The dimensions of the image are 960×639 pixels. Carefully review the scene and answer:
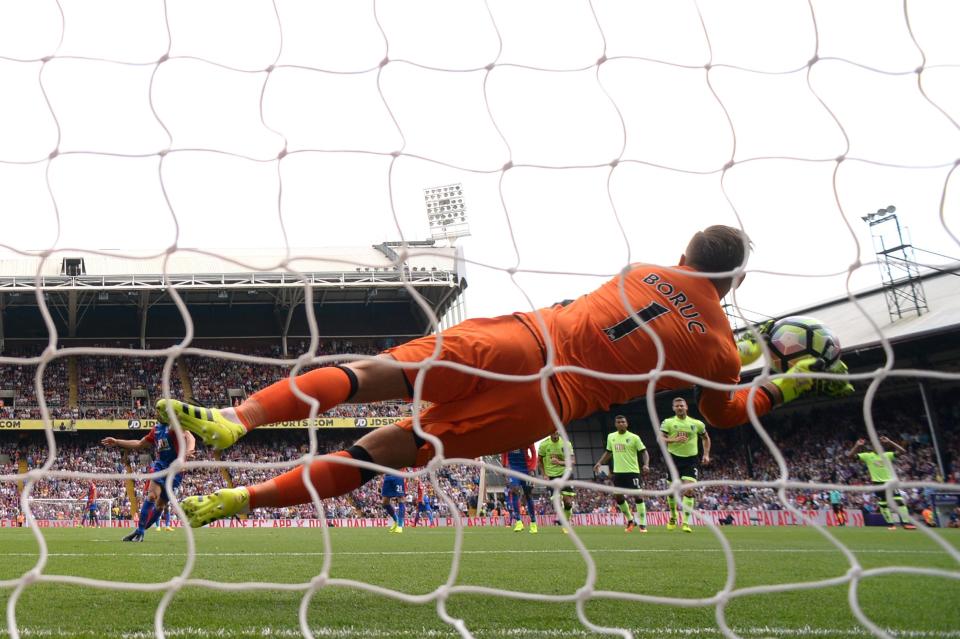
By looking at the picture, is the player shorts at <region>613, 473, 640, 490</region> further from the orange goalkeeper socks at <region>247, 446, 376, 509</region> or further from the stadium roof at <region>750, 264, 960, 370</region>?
the stadium roof at <region>750, 264, 960, 370</region>

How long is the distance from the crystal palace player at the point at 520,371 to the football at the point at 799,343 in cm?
19

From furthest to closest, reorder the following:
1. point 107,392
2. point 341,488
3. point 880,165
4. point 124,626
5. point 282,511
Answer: point 107,392 → point 282,511 → point 341,488 → point 880,165 → point 124,626

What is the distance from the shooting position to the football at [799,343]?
3836mm

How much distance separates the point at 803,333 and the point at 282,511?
75.5 feet

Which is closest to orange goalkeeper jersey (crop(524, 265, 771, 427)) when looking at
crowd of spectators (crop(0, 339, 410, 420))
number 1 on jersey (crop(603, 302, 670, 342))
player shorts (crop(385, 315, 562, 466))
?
number 1 on jersey (crop(603, 302, 670, 342))

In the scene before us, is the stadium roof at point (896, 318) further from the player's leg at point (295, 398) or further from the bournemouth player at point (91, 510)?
the bournemouth player at point (91, 510)

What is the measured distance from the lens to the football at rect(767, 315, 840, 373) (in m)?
3.84

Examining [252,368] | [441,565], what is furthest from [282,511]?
[441,565]

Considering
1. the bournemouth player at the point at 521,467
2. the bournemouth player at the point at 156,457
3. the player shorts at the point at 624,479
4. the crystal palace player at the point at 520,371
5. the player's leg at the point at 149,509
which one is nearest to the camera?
the crystal palace player at the point at 520,371

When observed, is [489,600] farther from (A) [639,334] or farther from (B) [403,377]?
(A) [639,334]

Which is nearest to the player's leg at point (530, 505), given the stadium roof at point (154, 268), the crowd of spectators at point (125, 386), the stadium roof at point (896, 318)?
the stadium roof at point (896, 318)

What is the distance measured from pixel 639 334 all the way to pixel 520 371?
0.52 meters

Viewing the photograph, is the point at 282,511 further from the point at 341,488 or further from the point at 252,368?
the point at 341,488

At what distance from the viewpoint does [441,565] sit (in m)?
6.01
